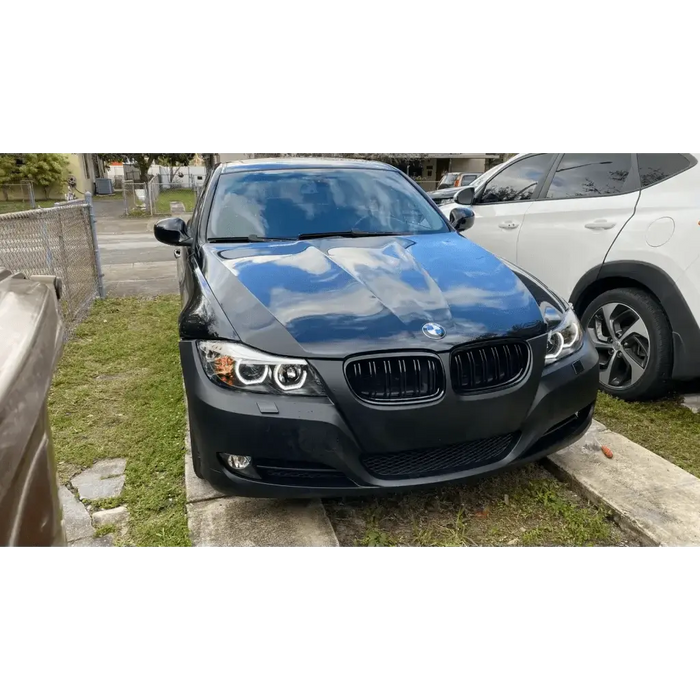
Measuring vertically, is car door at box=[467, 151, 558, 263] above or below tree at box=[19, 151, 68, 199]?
above

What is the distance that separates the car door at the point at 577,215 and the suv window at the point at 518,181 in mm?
154

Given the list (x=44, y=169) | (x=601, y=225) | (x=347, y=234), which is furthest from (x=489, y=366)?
(x=44, y=169)

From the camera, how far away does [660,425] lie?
11.8 feet

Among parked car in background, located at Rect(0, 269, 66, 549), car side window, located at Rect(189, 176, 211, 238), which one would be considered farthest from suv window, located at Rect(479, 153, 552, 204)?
parked car in background, located at Rect(0, 269, 66, 549)

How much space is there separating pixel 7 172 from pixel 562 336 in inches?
1152

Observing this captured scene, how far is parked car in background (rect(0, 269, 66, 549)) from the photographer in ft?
4.24

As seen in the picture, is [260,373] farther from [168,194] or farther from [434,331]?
[168,194]

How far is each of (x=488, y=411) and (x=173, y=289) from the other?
21.4ft

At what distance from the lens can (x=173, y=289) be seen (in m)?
7.95

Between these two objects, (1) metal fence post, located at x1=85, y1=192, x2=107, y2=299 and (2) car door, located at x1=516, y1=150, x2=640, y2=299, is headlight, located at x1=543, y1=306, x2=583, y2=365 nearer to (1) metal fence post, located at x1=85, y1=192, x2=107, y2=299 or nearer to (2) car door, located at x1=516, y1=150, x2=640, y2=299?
(2) car door, located at x1=516, y1=150, x2=640, y2=299

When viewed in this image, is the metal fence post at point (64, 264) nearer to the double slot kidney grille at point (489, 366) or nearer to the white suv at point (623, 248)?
the white suv at point (623, 248)

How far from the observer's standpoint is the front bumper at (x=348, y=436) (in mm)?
2211

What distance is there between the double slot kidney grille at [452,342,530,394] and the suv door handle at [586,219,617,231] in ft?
6.24

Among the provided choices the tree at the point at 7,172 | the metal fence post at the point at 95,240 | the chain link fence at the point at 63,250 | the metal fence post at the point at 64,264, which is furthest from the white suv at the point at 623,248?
the tree at the point at 7,172
